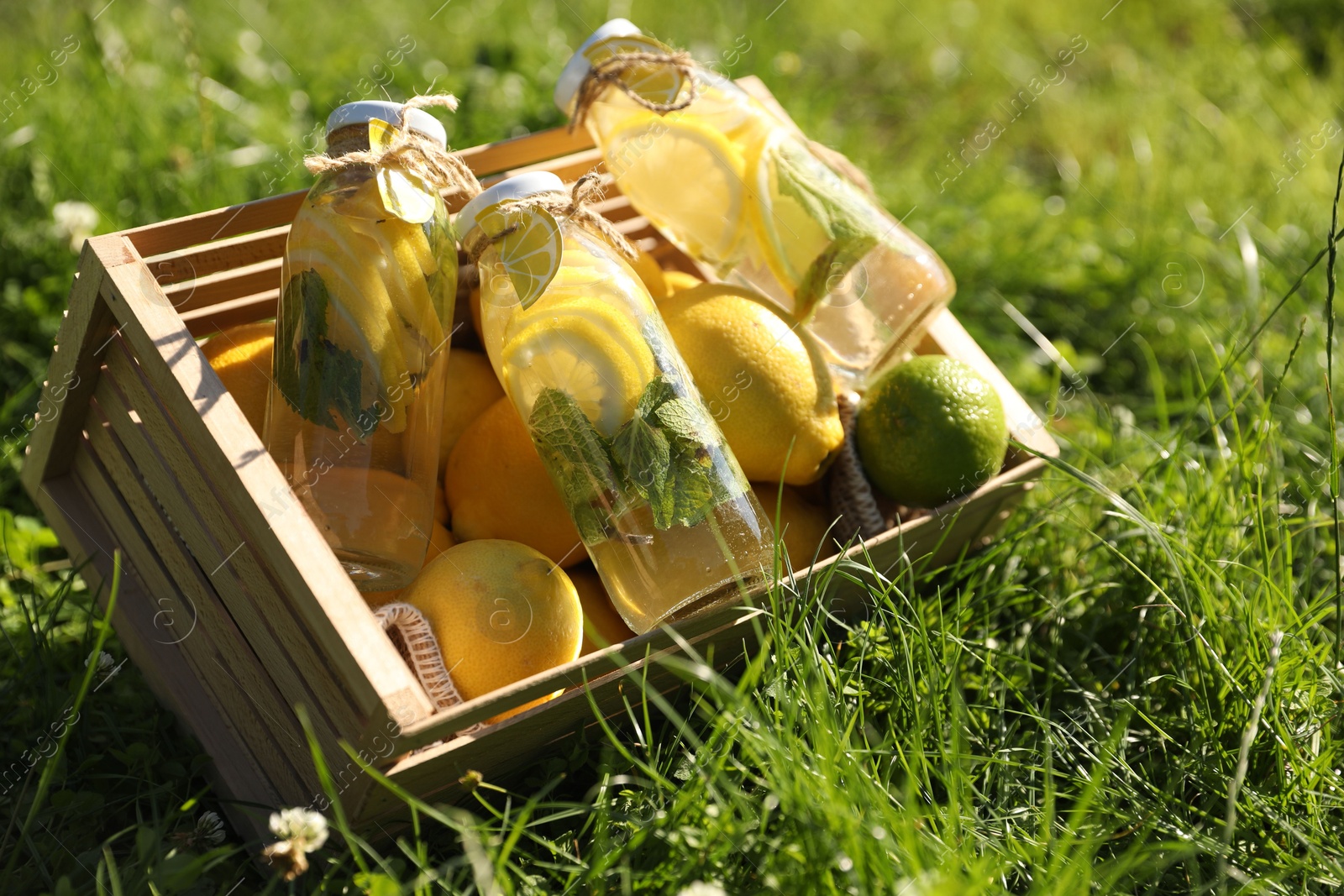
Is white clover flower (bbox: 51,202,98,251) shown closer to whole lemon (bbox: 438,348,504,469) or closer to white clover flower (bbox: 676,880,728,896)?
whole lemon (bbox: 438,348,504,469)

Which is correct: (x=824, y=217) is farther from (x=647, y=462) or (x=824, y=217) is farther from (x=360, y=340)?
(x=360, y=340)

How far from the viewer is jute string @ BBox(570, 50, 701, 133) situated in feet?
6.09

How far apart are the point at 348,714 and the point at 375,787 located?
11 centimetres

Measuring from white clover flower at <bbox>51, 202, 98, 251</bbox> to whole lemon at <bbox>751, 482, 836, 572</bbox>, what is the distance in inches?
70.6

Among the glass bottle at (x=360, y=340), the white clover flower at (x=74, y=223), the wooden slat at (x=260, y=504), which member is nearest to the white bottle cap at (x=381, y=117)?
the glass bottle at (x=360, y=340)

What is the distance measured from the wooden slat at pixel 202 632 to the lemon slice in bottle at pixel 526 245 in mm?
666

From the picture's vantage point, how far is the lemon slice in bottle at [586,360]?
61.0 inches

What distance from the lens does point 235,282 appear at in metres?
1.80

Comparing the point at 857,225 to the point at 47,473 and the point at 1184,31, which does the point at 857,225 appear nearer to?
the point at 47,473

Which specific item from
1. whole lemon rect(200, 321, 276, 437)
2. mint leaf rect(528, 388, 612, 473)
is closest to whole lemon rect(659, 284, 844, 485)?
mint leaf rect(528, 388, 612, 473)

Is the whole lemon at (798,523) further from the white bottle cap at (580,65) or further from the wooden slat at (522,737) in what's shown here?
the white bottle cap at (580,65)

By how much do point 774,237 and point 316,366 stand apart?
86 centimetres

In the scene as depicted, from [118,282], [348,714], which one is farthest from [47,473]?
[348,714]

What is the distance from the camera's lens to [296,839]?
1256 mm
